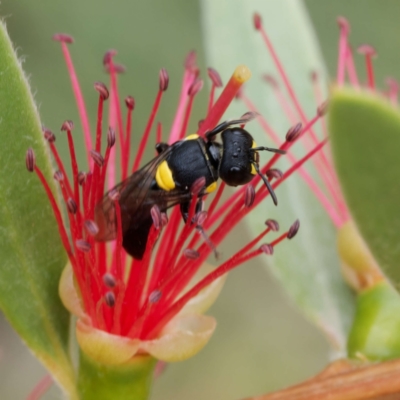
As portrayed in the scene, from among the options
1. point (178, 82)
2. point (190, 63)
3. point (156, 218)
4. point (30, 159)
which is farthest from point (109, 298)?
point (178, 82)

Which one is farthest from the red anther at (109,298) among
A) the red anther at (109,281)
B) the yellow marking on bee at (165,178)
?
the yellow marking on bee at (165,178)

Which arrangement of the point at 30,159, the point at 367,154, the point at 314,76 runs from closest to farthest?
the point at 367,154
the point at 30,159
the point at 314,76

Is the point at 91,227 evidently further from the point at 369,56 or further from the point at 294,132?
the point at 369,56

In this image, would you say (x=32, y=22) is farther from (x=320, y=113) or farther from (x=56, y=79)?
(x=320, y=113)

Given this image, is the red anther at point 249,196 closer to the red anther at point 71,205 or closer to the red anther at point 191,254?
the red anther at point 191,254

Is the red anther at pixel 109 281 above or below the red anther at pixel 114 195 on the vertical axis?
below

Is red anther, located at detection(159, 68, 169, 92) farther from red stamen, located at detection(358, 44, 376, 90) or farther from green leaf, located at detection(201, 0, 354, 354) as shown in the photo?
red stamen, located at detection(358, 44, 376, 90)
